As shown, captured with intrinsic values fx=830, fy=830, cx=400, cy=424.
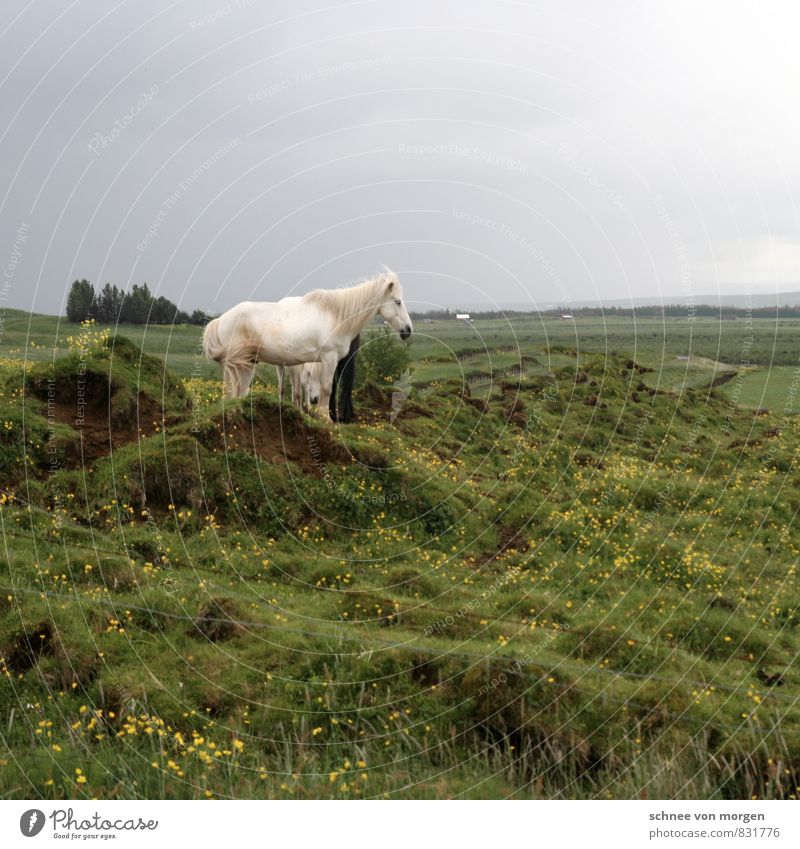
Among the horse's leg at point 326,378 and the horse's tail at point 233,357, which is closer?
the horse's tail at point 233,357

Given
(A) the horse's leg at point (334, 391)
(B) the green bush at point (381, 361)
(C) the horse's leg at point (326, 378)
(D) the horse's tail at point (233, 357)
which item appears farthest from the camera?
(B) the green bush at point (381, 361)

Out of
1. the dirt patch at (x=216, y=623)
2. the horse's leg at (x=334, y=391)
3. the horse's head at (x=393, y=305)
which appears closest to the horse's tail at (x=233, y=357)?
the horse's leg at (x=334, y=391)

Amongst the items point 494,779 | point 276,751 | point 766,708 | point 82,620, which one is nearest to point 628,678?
point 766,708

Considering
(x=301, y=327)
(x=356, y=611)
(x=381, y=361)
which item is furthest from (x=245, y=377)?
(x=356, y=611)

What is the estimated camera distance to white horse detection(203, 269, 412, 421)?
2038 centimetres

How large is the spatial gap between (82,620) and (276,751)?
346cm

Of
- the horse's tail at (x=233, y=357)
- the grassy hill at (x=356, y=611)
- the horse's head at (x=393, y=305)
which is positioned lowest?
the grassy hill at (x=356, y=611)

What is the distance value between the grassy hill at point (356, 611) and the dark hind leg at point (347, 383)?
2.34m

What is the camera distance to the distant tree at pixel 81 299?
3682 centimetres

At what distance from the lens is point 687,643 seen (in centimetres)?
1202

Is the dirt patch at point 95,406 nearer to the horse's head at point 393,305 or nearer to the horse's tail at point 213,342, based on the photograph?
the horse's tail at point 213,342

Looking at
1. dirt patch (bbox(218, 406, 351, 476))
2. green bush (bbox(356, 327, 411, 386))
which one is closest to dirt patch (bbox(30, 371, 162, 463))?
dirt patch (bbox(218, 406, 351, 476))

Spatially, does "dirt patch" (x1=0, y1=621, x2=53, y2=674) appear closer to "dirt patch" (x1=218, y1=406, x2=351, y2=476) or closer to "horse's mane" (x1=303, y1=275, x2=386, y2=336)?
"dirt patch" (x1=218, y1=406, x2=351, y2=476)

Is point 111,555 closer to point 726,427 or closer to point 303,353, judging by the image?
point 303,353
